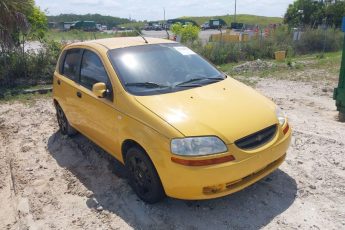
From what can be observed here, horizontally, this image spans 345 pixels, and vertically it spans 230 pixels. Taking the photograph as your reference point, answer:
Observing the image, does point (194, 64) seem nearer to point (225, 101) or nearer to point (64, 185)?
point (225, 101)

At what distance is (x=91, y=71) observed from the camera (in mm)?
4840

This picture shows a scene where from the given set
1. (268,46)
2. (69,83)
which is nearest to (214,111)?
(69,83)

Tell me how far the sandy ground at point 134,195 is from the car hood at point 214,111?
87cm

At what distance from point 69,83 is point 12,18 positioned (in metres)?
5.13

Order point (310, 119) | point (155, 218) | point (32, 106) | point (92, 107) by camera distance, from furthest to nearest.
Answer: point (32, 106) → point (310, 119) → point (92, 107) → point (155, 218)

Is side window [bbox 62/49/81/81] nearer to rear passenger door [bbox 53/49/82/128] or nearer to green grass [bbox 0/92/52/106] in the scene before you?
rear passenger door [bbox 53/49/82/128]

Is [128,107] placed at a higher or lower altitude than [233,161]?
higher

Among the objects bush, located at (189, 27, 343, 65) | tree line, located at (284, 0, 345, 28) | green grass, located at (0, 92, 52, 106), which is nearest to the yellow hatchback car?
green grass, located at (0, 92, 52, 106)

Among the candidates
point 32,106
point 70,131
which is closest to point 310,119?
point 70,131

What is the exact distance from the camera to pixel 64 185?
462cm

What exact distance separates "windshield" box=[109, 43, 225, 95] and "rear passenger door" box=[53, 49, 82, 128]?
0.94m

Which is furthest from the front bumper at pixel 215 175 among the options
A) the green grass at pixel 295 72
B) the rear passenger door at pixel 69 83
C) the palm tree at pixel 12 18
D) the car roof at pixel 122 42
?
the palm tree at pixel 12 18

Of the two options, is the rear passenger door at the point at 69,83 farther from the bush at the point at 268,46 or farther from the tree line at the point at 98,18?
the tree line at the point at 98,18

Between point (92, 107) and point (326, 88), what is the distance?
22.1ft
